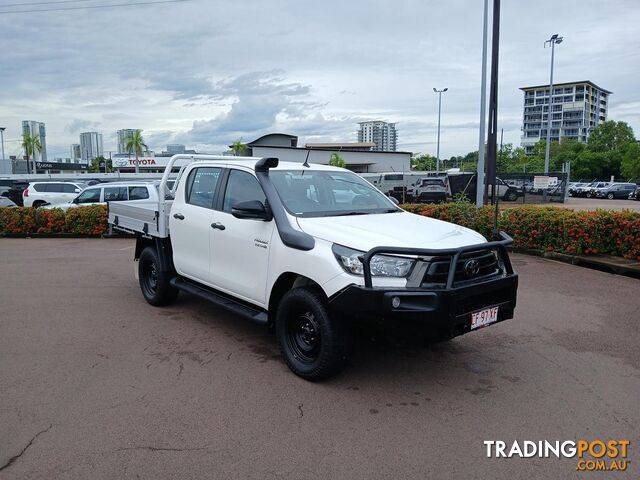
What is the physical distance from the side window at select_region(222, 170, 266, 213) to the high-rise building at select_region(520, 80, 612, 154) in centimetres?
14995

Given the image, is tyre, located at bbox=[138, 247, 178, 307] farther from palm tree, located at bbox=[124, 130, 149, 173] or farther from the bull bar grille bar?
palm tree, located at bbox=[124, 130, 149, 173]

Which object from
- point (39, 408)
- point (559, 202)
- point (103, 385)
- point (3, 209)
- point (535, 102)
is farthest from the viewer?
point (535, 102)

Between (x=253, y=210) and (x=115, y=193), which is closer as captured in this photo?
(x=253, y=210)

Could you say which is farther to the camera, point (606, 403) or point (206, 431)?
point (606, 403)

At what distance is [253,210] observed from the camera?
483cm

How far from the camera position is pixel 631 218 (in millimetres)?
9484

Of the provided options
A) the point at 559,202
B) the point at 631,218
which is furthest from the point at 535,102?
the point at 631,218

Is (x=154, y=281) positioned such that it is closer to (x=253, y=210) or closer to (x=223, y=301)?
(x=223, y=301)

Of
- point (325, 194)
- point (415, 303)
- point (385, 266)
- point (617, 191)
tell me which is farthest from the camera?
point (617, 191)

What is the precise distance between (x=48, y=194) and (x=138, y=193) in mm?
8311

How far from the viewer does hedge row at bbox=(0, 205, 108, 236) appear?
15461 mm

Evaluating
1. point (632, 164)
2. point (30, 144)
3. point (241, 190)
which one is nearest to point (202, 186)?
point (241, 190)

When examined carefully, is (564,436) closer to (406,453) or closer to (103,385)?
(406,453)

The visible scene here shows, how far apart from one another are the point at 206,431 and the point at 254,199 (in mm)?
2372
